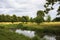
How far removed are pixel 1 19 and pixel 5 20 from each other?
3173mm

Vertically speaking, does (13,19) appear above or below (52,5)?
below

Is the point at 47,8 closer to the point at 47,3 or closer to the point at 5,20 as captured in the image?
the point at 47,3

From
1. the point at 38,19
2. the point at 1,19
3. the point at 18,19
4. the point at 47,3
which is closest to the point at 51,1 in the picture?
the point at 47,3

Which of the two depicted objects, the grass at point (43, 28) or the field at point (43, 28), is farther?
the grass at point (43, 28)

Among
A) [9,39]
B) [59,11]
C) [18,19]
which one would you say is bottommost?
[18,19]

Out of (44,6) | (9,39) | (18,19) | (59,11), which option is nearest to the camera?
(9,39)

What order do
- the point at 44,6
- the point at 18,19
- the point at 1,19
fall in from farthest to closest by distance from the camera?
the point at 18,19
the point at 1,19
the point at 44,6

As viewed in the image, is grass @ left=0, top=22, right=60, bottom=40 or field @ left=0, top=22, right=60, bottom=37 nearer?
field @ left=0, top=22, right=60, bottom=37

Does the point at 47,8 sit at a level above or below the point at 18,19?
above

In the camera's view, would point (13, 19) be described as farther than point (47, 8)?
Yes

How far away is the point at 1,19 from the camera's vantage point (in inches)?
5207

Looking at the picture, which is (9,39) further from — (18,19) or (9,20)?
(18,19)

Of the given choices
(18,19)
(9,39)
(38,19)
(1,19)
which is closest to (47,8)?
A: (9,39)

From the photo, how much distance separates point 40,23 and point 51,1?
7495 cm
